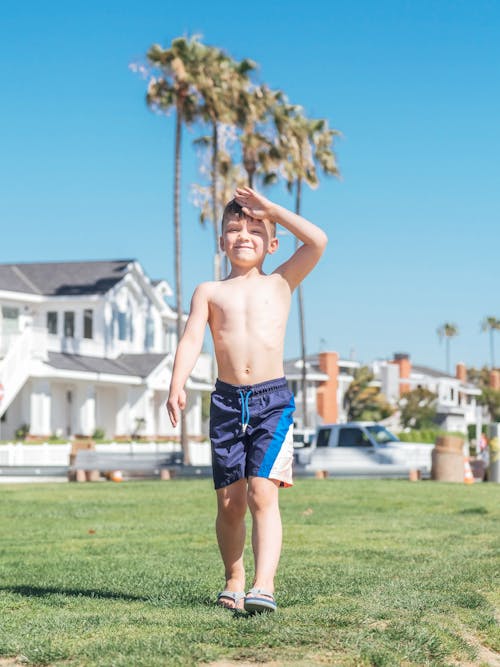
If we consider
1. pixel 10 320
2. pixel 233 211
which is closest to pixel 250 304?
pixel 233 211

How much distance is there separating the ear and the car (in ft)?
77.7

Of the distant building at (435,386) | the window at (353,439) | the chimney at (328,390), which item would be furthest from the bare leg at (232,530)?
the distant building at (435,386)

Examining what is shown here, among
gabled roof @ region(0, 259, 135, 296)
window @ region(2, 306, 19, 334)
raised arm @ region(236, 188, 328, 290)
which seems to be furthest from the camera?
gabled roof @ region(0, 259, 135, 296)

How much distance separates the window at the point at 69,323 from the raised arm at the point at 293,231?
45.5 metres

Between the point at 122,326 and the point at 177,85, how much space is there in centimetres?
1550

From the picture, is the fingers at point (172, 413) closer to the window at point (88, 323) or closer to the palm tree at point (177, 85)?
the palm tree at point (177, 85)

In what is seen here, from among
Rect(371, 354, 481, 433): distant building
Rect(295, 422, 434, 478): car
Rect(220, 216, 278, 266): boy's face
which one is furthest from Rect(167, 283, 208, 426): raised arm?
Rect(371, 354, 481, 433): distant building

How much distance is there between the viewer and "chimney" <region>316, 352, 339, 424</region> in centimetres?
8556

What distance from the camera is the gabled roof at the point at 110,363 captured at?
47094mm

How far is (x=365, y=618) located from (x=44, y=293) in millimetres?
46417

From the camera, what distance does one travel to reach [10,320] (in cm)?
4869

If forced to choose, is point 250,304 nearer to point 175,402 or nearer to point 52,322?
point 175,402

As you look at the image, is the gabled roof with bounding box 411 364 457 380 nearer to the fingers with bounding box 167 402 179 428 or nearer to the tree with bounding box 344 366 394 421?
the tree with bounding box 344 366 394 421

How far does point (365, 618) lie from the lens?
18.7ft
